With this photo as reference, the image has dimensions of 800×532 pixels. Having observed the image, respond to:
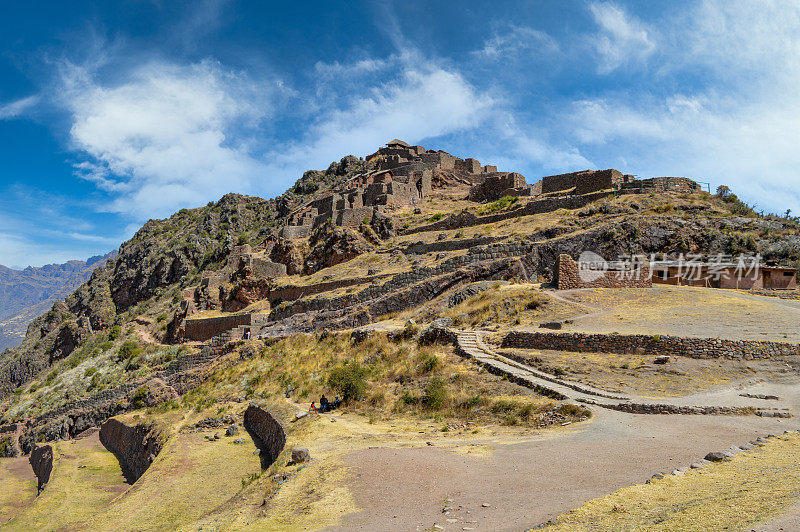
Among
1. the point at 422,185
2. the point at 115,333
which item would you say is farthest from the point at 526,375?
the point at 115,333

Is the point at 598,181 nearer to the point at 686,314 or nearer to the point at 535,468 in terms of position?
the point at 686,314

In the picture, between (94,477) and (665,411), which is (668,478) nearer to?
(665,411)

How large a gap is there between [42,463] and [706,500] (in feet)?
97.7

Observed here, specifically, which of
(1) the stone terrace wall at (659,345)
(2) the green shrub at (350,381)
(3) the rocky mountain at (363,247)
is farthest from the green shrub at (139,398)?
(1) the stone terrace wall at (659,345)

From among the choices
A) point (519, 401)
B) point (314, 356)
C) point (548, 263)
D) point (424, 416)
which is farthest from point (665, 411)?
point (548, 263)

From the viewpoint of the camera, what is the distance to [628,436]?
371 inches

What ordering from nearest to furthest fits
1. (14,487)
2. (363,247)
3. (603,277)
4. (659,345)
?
1. (659,345)
2. (603,277)
3. (14,487)
4. (363,247)

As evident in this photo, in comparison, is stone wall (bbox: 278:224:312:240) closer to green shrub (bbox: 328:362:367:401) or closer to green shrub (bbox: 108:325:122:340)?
green shrub (bbox: 108:325:122:340)

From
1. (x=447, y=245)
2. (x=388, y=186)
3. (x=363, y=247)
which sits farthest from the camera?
(x=388, y=186)

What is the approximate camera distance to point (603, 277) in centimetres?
2012

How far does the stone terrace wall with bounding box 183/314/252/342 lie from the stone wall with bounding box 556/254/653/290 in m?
23.7

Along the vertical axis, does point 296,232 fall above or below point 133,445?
above

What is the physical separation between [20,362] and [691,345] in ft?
227

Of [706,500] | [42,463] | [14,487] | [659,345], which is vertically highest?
[659,345]
